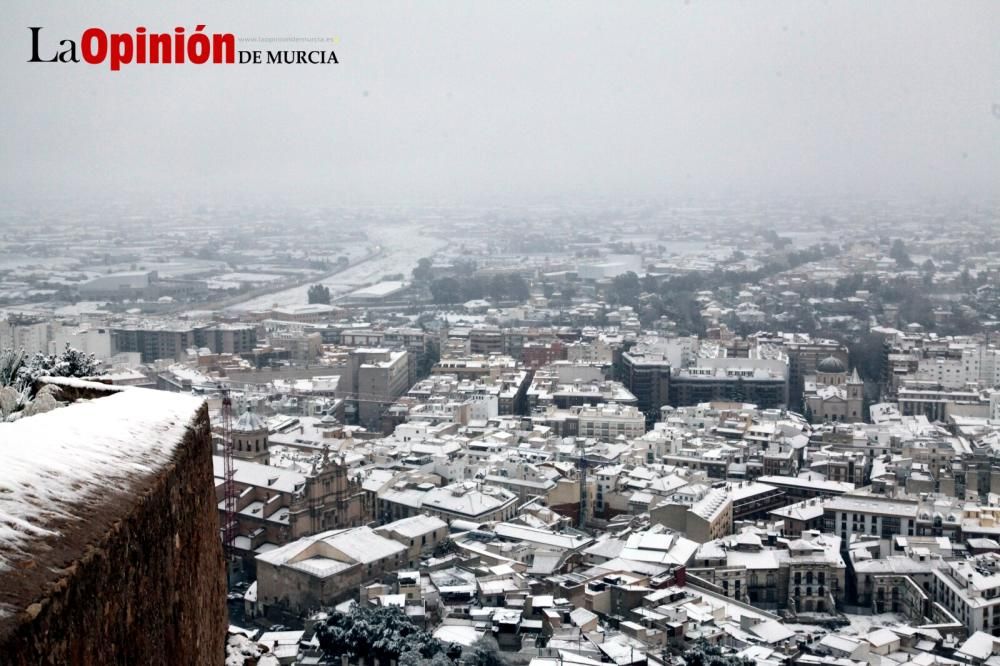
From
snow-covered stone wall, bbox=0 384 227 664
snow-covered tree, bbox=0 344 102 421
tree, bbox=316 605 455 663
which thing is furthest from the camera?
tree, bbox=316 605 455 663

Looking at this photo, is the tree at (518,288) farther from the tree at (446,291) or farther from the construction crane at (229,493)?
the construction crane at (229,493)

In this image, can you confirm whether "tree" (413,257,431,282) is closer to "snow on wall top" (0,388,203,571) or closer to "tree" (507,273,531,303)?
"tree" (507,273,531,303)

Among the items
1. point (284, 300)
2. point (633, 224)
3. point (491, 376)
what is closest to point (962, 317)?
point (491, 376)

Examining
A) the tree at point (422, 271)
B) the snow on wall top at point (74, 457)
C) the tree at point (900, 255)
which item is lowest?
the tree at point (422, 271)

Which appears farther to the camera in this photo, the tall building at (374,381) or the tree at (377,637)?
the tall building at (374,381)

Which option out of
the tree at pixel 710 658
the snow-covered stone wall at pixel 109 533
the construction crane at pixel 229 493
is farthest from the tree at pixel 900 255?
the snow-covered stone wall at pixel 109 533

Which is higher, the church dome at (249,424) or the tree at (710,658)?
the church dome at (249,424)

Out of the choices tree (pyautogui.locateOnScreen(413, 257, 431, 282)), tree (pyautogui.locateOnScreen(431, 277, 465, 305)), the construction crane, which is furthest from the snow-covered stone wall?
tree (pyautogui.locateOnScreen(413, 257, 431, 282))

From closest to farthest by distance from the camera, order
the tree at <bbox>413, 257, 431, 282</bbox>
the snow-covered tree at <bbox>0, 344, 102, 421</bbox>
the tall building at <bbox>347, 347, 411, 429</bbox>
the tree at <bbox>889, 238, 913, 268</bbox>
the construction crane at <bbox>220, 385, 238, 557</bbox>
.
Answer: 1. the snow-covered tree at <bbox>0, 344, 102, 421</bbox>
2. the construction crane at <bbox>220, 385, 238, 557</bbox>
3. the tall building at <bbox>347, 347, 411, 429</bbox>
4. the tree at <bbox>413, 257, 431, 282</bbox>
5. the tree at <bbox>889, 238, 913, 268</bbox>

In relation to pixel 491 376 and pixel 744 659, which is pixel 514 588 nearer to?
pixel 744 659
